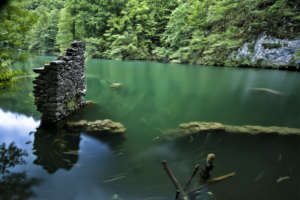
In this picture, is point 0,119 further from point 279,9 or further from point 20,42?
point 279,9

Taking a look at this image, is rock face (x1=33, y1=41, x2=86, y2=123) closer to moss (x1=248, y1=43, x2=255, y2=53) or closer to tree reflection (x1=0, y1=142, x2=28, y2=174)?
tree reflection (x1=0, y1=142, x2=28, y2=174)

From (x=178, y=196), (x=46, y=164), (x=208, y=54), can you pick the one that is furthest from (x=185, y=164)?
(x=208, y=54)

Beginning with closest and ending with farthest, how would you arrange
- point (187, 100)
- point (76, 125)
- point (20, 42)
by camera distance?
1. point (20, 42)
2. point (76, 125)
3. point (187, 100)

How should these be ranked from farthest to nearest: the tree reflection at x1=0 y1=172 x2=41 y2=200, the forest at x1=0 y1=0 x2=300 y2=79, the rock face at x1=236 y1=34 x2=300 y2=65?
the forest at x1=0 y1=0 x2=300 y2=79
the rock face at x1=236 y1=34 x2=300 y2=65
the tree reflection at x1=0 y1=172 x2=41 y2=200

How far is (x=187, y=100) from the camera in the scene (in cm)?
905

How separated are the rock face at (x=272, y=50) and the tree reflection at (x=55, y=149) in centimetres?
2655

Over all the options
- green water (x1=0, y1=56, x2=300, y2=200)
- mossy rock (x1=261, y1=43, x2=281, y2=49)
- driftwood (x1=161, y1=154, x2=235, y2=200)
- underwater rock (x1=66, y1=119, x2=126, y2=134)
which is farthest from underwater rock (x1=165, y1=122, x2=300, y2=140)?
mossy rock (x1=261, y1=43, x2=281, y2=49)

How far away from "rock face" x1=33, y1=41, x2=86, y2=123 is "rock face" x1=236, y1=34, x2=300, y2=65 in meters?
25.1

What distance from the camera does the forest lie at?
73.8 feet

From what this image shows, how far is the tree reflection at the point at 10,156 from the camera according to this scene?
3243 mm

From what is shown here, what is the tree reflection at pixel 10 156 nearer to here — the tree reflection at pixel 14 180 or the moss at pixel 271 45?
the tree reflection at pixel 14 180

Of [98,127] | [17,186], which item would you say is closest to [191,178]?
[17,186]

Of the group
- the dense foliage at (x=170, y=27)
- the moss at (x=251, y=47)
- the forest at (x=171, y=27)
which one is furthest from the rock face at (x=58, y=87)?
the moss at (x=251, y=47)

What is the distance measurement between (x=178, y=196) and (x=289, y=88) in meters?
14.8
